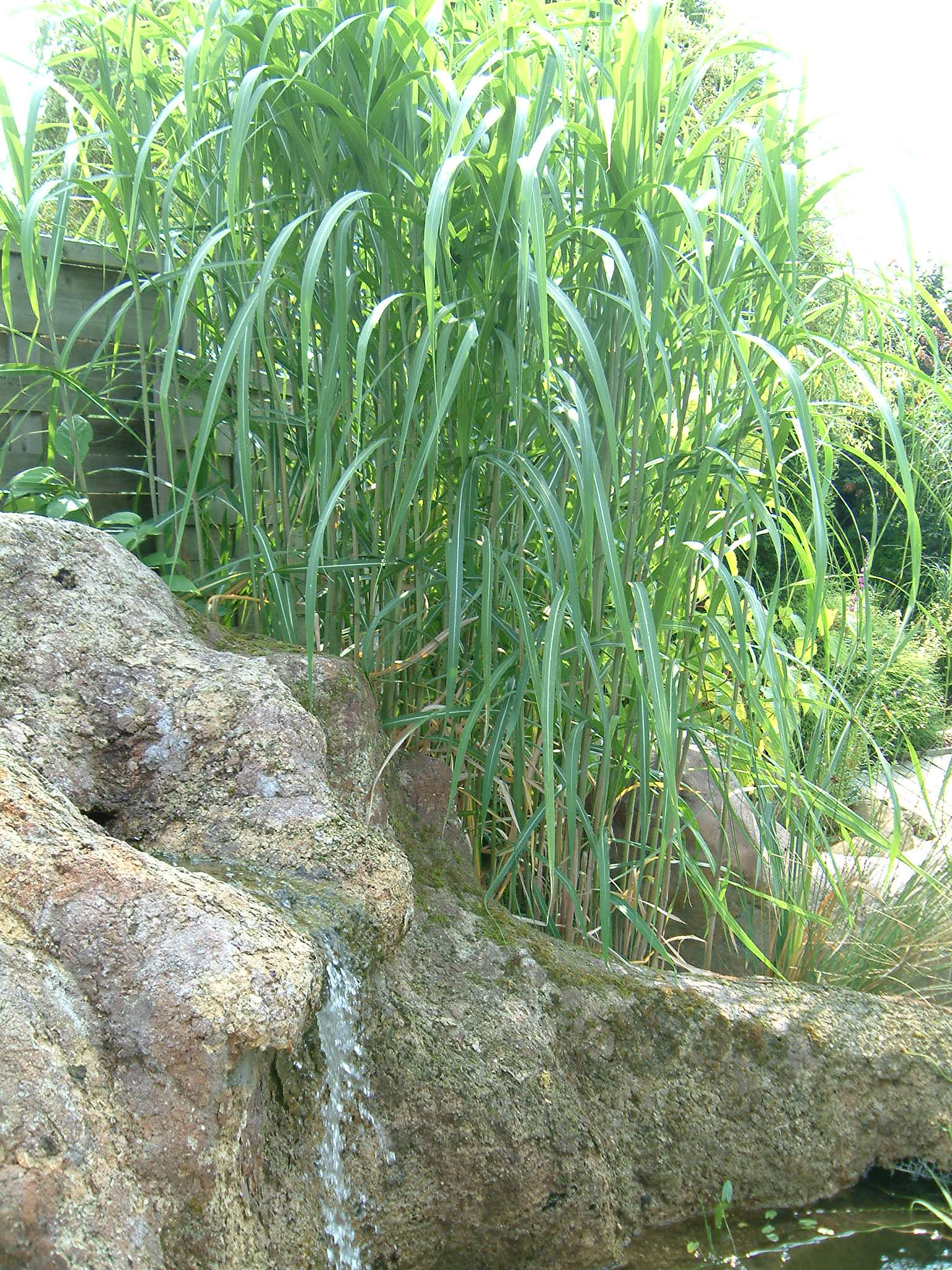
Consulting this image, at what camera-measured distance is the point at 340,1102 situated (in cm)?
150

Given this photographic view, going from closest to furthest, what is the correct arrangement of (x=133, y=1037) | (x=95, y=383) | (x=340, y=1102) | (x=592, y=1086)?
(x=133, y=1037), (x=340, y=1102), (x=592, y=1086), (x=95, y=383)

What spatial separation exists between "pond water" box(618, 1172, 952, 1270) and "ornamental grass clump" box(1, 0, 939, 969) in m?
0.49

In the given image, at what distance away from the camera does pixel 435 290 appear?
171 centimetres

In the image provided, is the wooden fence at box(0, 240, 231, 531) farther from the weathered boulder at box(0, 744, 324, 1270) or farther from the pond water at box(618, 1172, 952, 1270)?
the pond water at box(618, 1172, 952, 1270)

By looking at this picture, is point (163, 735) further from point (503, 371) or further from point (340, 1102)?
point (503, 371)

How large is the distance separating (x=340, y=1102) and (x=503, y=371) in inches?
47.8

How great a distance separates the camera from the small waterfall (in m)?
1.42

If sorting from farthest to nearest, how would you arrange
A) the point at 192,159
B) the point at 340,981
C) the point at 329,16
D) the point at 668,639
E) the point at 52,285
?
the point at 668,639 < the point at 192,159 < the point at 52,285 < the point at 329,16 < the point at 340,981

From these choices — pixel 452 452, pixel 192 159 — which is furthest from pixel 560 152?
pixel 192 159

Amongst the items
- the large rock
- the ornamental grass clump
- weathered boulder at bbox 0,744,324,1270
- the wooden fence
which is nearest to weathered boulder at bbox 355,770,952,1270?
the large rock

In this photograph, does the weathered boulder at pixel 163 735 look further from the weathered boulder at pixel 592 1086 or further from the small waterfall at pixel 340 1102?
the weathered boulder at pixel 592 1086

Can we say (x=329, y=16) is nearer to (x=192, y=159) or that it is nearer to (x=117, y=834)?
(x=192, y=159)

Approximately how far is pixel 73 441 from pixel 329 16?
87 centimetres

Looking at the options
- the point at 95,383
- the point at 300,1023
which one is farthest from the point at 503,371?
the point at 95,383
